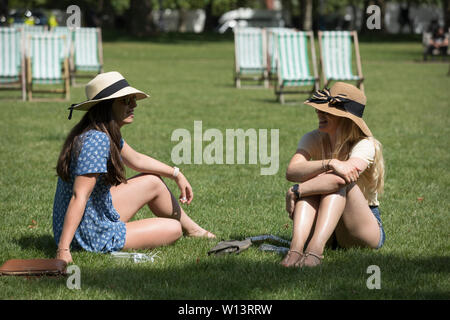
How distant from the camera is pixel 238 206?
6.25 meters

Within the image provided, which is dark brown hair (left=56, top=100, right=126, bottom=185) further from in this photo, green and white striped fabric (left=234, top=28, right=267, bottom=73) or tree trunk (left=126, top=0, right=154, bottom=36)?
tree trunk (left=126, top=0, right=154, bottom=36)

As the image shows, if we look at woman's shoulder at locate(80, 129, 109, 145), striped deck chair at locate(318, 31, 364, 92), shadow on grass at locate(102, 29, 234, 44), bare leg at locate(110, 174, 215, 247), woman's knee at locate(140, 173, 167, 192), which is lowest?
bare leg at locate(110, 174, 215, 247)

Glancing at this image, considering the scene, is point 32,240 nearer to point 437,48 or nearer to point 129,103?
point 129,103

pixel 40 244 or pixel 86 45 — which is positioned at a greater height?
pixel 86 45

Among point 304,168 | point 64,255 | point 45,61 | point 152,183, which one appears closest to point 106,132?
point 152,183

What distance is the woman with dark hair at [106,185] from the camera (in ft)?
14.2

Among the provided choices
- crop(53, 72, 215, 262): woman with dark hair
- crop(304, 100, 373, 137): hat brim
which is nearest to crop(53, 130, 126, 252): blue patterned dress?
crop(53, 72, 215, 262): woman with dark hair

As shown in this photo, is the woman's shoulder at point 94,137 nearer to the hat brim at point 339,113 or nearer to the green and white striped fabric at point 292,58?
the hat brim at point 339,113

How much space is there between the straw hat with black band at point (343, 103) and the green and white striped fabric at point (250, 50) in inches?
482

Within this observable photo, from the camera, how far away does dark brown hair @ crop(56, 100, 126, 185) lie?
437cm

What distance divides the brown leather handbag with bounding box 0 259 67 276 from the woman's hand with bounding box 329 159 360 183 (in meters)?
1.66

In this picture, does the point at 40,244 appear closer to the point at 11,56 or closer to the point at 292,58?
the point at 11,56

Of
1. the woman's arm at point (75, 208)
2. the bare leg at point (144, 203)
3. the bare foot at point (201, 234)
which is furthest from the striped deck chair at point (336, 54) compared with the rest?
the woman's arm at point (75, 208)

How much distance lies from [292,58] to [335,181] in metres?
9.72
